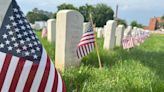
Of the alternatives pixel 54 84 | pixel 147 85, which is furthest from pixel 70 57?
pixel 54 84

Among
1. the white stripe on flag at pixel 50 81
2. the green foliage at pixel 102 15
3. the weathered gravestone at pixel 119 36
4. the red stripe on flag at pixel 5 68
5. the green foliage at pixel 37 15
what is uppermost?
the red stripe on flag at pixel 5 68

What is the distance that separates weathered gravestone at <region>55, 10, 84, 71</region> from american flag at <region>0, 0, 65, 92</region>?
4883 millimetres

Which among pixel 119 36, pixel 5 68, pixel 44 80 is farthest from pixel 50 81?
pixel 119 36

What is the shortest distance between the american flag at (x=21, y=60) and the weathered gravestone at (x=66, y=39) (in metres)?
4.88

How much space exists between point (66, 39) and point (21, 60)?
5.25m

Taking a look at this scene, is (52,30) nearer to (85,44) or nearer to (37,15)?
(85,44)

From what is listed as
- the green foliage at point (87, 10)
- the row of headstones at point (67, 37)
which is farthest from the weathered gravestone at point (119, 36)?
the row of headstones at point (67, 37)

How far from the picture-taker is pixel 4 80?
143 inches

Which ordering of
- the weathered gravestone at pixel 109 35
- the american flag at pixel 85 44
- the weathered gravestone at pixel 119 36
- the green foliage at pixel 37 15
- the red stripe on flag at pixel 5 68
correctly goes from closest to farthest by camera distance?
the red stripe on flag at pixel 5 68 → the american flag at pixel 85 44 → the weathered gravestone at pixel 109 35 → the weathered gravestone at pixel 119 36 → the green foliage at pixel 37 15

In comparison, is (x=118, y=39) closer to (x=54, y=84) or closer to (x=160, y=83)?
(x=160, y=83)

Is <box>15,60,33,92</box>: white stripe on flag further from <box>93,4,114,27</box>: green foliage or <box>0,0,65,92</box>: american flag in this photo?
<box>93,4,114,27</box>: green foliage

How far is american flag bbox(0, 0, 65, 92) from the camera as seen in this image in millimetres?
3635

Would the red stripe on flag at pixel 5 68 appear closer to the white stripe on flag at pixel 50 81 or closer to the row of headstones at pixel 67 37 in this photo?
the white stripe on flag at pixel 50 81

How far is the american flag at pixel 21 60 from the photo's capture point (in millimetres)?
3635
